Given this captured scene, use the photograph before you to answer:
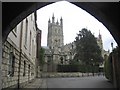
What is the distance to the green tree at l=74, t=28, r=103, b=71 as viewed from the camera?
178 feet

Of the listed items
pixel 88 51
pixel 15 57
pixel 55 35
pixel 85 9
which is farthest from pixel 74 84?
pixel 55 35

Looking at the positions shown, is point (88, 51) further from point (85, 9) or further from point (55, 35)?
point (85, 9)

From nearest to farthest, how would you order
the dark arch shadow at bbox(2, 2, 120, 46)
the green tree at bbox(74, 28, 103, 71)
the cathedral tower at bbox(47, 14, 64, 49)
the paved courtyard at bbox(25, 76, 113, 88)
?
the dark arch shadow at bbox(2, 2, 120, 46) < the paved courtyard at bbox(25, 76, 113, 88) < the green tree at bbox(74, 28, 103, 71) < the cathedral tower at bbox(47, 14, 64, 49)

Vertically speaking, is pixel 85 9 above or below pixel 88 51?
below

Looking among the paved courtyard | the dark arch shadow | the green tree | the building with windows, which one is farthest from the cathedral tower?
the dark arch shadow

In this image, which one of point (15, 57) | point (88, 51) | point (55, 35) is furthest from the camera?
point (55, 35)

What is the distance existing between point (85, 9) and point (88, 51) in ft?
161

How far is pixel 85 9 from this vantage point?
6883mm

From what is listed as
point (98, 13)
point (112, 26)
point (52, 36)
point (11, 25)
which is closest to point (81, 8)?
point (98, 13)

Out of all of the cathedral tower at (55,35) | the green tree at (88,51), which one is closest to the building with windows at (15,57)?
the green tree at (88,51)

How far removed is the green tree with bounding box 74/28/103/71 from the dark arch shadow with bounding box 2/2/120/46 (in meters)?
46.5

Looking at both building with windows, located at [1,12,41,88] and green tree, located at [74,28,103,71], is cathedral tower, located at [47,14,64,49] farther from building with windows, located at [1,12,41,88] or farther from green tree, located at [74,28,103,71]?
building with windows, located at [1,12,41,88]

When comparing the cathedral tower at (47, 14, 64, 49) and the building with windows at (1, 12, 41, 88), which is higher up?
the cathedral tower at (47, 14, 64, 49)

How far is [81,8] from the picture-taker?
22.8 ft
